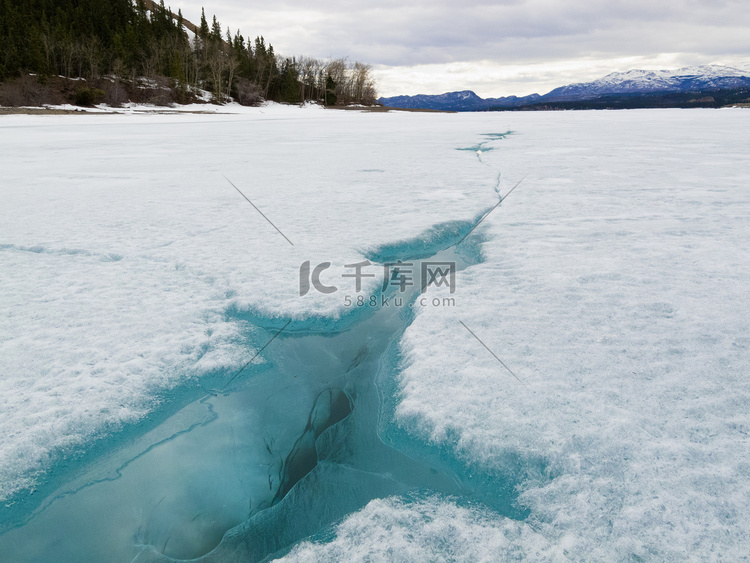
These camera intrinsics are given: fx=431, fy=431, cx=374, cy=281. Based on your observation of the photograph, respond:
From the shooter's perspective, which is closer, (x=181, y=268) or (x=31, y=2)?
(x=181, y=268)

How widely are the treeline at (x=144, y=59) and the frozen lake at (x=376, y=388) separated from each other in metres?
48.6

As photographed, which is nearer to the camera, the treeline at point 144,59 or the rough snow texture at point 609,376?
the rough snow texture at point 609,376

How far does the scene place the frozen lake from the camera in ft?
5.20

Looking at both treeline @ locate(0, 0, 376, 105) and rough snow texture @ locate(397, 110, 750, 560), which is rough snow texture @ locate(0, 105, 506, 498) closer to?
rough snow texture @ locate(397, 110, 750, 560)

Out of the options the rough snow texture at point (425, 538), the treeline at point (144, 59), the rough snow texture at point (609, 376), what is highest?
the treeline at point (144, 59)

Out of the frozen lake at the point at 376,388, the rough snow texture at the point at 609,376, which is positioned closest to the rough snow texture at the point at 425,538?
the frozen lake at the point at 376,388

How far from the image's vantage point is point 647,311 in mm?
2689

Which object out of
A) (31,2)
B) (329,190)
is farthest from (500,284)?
(31,2)

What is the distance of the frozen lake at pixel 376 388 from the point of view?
1.58 meters

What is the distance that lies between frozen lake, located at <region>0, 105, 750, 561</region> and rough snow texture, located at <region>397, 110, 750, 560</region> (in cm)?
1

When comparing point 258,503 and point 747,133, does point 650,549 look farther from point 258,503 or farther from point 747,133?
point 747,133

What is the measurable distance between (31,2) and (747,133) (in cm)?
7413

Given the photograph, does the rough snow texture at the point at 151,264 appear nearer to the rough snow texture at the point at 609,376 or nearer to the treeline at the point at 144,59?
the rough snow texture at the point at 609,376

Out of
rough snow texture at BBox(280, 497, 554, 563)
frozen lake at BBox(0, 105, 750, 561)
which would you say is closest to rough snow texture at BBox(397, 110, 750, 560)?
frozen lake at BBox(0, 105, 750, 561)
